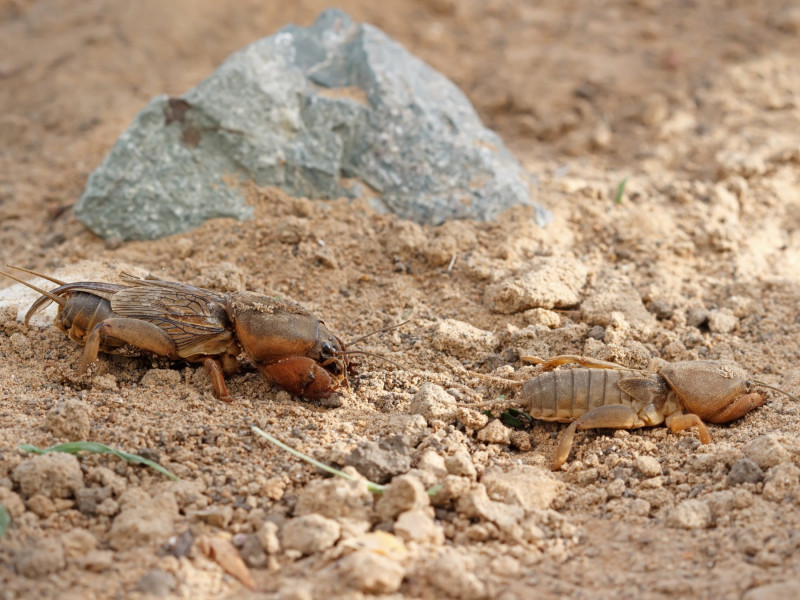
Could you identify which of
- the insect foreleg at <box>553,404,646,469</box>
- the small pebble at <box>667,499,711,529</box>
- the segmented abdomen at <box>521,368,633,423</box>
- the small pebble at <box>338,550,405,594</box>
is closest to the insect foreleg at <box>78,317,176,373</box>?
the small pebble at <box>338,550,405,594</box>

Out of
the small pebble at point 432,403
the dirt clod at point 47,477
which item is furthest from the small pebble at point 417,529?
the dirt clod at point 47,477

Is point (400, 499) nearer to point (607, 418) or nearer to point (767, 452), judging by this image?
point (607, 418)

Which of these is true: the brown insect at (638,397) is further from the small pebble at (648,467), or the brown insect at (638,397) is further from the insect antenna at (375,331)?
the insect antenna at (375,331)

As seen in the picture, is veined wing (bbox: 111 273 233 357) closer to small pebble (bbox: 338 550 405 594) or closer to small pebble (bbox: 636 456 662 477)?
small pebble (bbox: 338 550 405 594)

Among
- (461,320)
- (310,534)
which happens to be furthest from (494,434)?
(310,534)

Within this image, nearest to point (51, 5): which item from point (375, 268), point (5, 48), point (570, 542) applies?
point (5, 48)

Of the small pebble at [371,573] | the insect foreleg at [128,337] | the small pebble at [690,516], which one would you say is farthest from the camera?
the insect foreleg at [128,337]

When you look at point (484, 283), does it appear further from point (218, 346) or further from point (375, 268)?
point (218, 346)
